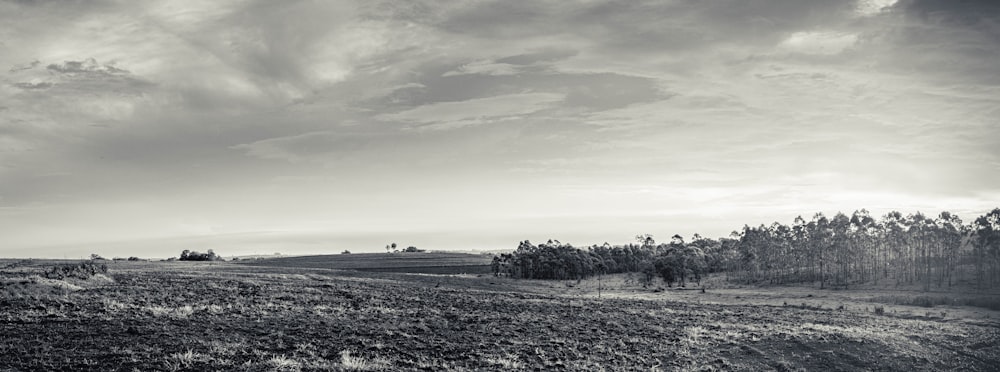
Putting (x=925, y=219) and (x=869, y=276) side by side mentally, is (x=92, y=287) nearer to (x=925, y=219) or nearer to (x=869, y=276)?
(x=869, y=276)

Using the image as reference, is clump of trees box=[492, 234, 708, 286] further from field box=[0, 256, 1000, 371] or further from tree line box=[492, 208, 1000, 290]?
field box=[0, 256, 1000, 371]

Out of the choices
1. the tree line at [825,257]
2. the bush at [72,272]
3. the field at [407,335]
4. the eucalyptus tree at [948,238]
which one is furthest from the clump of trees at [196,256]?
the eucalyptus tree at [948,238]

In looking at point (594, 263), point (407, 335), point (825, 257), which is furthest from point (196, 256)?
point (825, 257)

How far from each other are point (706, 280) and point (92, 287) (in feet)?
385

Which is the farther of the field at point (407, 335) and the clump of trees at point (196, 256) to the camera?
the clump of trees at point (196, 256)

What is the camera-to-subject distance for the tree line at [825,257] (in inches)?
4190

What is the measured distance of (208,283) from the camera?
44.9 metres

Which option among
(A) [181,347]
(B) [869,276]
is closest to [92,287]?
(A) [181,347]

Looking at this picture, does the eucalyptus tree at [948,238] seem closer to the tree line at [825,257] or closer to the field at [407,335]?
the tree line at [825,257]

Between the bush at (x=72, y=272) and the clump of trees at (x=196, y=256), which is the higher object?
the bush at (x=72, y=272)

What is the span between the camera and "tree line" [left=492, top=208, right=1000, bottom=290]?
106438 millimetres

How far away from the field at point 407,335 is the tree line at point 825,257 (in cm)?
7832

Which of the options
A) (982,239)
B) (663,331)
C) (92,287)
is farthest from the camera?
(982,239)

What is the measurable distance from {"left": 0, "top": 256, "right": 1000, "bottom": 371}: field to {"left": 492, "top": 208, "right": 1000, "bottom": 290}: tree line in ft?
257
